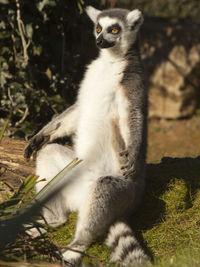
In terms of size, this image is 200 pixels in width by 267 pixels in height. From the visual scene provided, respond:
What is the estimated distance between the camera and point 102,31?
405 centimetres

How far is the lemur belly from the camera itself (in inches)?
151

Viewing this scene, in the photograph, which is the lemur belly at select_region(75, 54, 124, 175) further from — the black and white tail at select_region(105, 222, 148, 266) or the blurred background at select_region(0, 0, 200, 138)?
the blurred background at select_region(0, 0, 200, 138)

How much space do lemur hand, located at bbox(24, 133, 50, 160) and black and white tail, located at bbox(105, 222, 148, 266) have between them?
1.38 meters

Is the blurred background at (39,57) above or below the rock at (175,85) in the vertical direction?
above

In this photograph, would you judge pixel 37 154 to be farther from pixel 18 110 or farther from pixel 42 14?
pixel 42 14

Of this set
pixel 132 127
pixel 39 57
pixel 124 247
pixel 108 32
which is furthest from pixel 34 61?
pixel 124 247

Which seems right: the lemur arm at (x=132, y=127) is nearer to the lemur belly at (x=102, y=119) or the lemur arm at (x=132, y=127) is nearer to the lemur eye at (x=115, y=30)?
the lemur belly at (x=102, y=119)

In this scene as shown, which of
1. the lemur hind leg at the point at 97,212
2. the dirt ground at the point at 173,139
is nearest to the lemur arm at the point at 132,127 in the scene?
the lemur hind leg at the point at 97,212

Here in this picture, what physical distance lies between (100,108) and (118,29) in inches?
33.4

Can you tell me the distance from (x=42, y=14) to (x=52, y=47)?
50 centimetres

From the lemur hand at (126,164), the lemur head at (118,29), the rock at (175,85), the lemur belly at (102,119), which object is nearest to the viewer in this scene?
the lemur hand at (126,164)

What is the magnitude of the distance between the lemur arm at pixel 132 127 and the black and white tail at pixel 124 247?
505 mm

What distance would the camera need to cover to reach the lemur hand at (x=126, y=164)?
3.65 m

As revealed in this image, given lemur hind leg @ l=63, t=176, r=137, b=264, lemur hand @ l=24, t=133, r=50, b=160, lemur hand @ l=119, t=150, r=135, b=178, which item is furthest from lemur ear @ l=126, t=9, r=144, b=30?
lemur hind leg @ l=63, t=176, r=137, b=264
